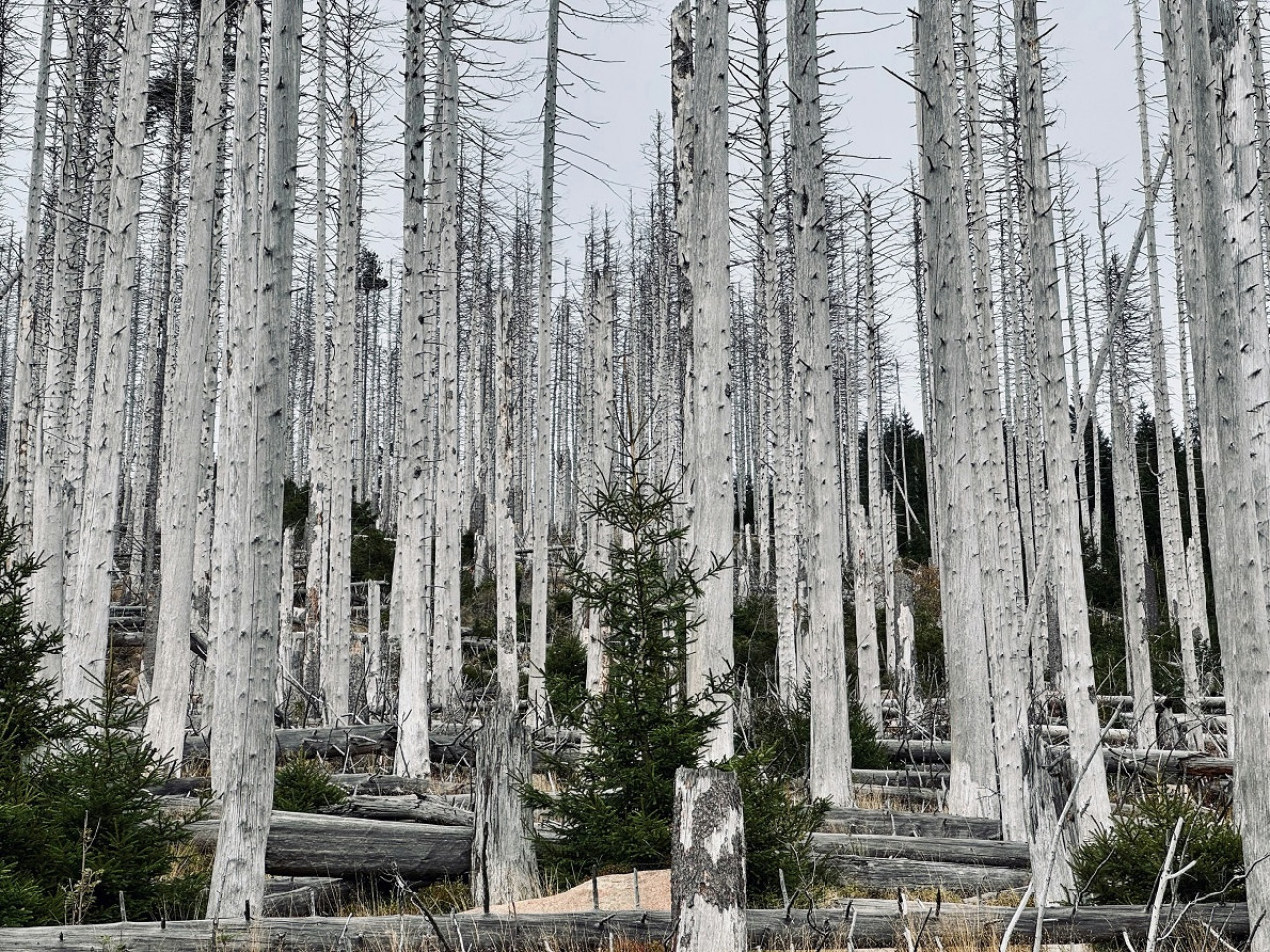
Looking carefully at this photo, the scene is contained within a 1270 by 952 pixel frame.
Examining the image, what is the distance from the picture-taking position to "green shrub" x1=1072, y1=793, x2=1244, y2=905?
16.5 ft

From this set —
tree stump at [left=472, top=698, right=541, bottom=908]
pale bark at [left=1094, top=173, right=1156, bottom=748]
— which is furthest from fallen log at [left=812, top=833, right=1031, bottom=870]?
pale bark at [left=1094, top=173, right=1156, bottom=748]

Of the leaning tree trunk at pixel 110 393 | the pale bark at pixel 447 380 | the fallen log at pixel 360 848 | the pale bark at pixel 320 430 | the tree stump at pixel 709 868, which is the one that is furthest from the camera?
the pale bark at pixel 320 430

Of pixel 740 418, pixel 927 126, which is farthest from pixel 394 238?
pixel 740 418

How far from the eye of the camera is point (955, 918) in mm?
4750

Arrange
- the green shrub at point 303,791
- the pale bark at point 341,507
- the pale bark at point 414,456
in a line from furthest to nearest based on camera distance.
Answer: the pale bark at point 341,507, the pale bark at point 414,456, the green shrub at point 303,791

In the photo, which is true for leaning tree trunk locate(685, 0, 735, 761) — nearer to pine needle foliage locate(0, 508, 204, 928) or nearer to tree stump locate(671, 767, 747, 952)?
tree stump locate(671, 767, 747, 952)

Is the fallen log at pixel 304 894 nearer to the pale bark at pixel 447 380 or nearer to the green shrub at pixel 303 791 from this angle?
the green shrub at pixel 303 791

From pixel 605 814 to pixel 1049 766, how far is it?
239cm

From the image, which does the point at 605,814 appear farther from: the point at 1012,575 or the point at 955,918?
the point at 1012,575

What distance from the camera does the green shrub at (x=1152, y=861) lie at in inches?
198

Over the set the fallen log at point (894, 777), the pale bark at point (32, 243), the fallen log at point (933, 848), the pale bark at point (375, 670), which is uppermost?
the pale bark at point (32, 243)

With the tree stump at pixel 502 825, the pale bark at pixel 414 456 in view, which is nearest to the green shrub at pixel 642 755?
the tree stump at pixel 502 825

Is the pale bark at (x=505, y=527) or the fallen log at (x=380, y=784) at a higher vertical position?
the pale bark at (x=505, y=527)

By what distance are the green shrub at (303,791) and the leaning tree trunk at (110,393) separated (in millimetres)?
1999
